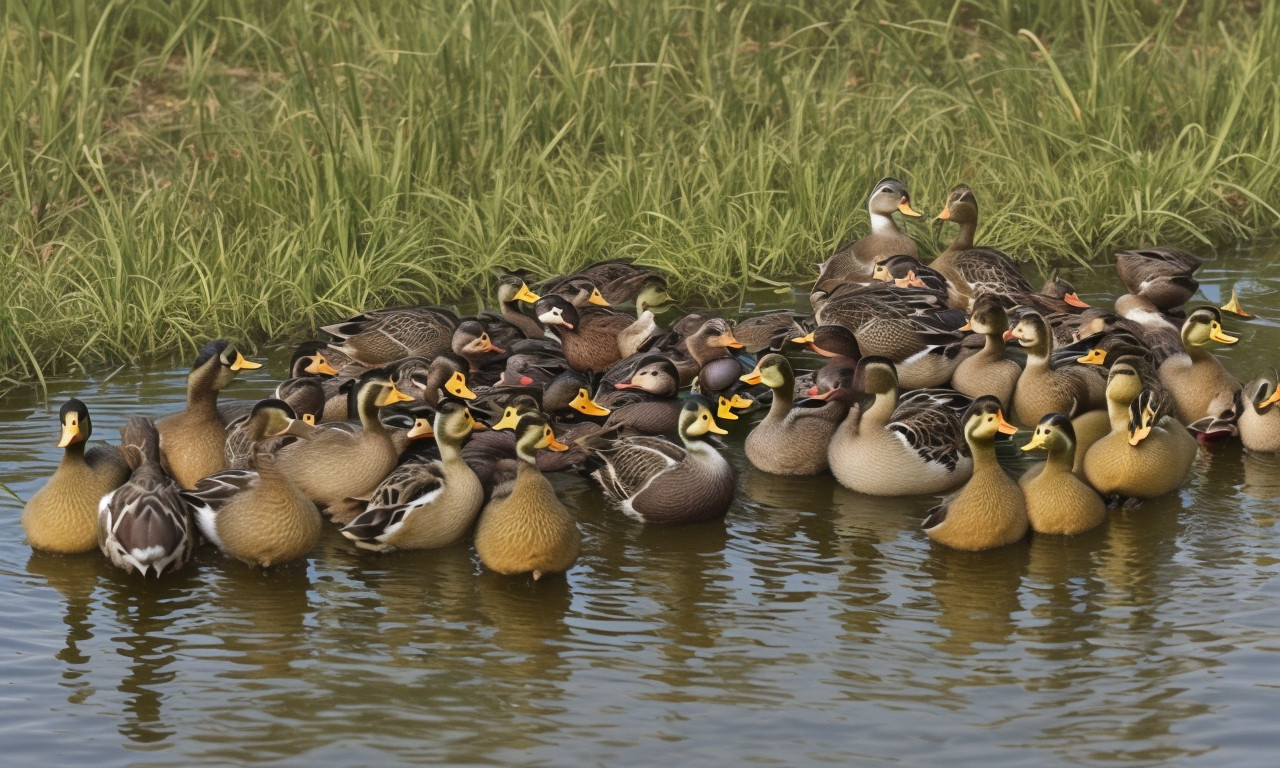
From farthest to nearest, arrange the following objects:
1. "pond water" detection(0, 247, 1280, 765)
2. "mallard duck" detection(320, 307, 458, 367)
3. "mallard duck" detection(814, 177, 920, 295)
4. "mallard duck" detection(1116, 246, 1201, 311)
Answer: "mallard duck" detection(814, 177, 920, 295), "mallard duck" detection(1116, 246, 1201, 311), "mallard duck" detection(320, 307, 458, 367), "pond water" detection(0, 247, 1280, 765)

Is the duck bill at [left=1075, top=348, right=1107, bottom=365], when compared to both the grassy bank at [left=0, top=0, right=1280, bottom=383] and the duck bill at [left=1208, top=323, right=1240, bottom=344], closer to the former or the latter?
the duck bill at [left=1208, top=323, right=1240, bottom=344]

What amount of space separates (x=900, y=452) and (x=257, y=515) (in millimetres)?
3042

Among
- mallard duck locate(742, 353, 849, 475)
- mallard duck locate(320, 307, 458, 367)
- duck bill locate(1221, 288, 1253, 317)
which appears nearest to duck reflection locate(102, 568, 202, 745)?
mallard duck locate(320, 307, 458, 367)

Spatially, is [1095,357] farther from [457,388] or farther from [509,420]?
[457,388]

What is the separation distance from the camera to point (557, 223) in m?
12.0

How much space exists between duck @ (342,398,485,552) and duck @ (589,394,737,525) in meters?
0.71

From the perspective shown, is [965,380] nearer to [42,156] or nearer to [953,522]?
[953,522]

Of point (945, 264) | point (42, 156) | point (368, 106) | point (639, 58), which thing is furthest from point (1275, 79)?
point (42, 156)

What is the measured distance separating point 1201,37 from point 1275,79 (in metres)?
1.22

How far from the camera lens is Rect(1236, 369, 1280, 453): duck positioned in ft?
28.5

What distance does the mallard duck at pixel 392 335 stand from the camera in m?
9.98

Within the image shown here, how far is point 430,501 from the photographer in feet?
24.8

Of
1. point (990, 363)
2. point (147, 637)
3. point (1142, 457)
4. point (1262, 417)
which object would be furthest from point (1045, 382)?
point (147, 637)

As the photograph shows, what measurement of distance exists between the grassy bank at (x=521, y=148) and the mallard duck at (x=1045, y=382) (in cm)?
279
